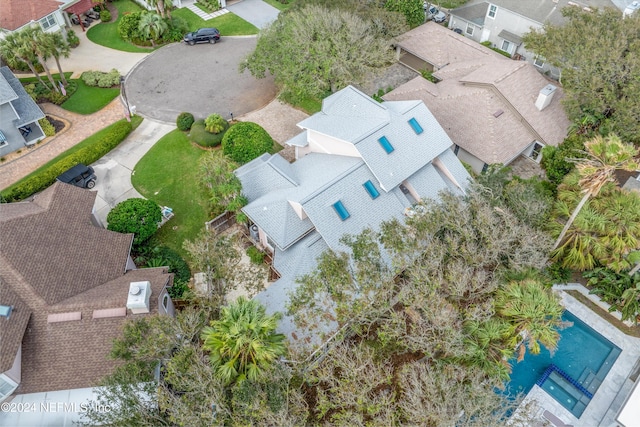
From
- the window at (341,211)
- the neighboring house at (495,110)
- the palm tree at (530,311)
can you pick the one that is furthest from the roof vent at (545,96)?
the window at (341,211)

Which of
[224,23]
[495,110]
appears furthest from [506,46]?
[224,23]

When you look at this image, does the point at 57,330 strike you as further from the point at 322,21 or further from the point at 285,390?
the point at 322,21

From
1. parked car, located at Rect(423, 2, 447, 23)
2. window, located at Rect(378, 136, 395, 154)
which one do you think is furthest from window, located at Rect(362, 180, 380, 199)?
parked car, located at Rect(423, 2, 447, 23)

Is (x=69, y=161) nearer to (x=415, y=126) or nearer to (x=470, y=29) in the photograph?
(x=415, y=126)

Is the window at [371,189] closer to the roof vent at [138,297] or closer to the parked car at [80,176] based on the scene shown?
the roof vent at [138,297]

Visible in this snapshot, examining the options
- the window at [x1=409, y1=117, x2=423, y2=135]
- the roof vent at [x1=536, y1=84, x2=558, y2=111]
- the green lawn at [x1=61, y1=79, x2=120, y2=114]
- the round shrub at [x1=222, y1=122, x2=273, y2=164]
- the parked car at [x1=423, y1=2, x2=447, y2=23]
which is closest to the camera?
the window at [x1=409, y1=117, x2=423, y2=135]

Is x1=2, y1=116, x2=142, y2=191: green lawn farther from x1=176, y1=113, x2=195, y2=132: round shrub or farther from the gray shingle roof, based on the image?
x1=176, y1=113, x2=195, y2=132: round shrub

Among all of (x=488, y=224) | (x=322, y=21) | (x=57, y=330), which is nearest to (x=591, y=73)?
(x=488, y=224)
